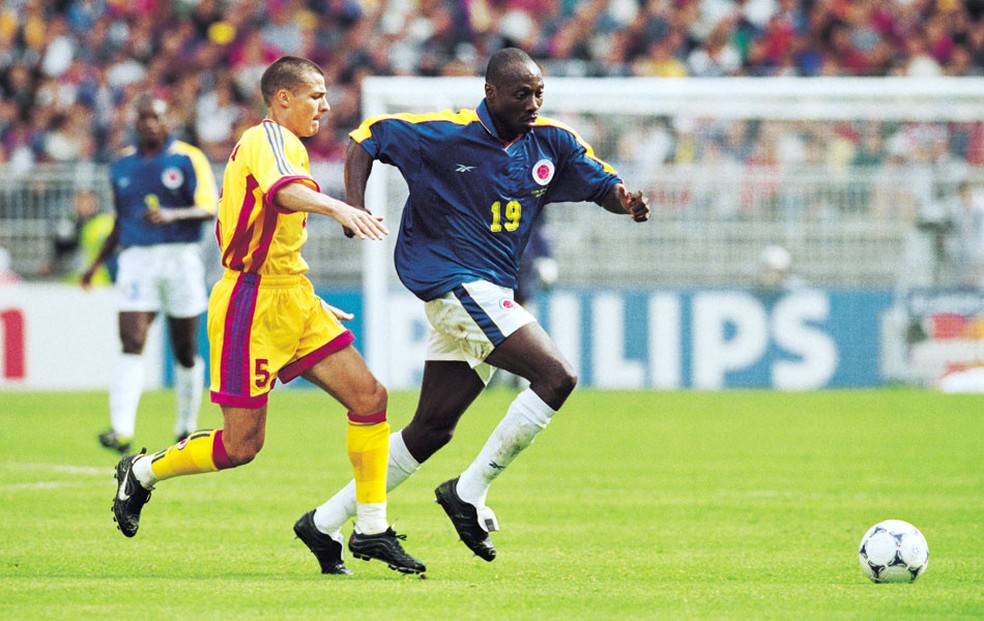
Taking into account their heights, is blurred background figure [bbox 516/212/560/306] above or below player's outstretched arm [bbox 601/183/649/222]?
below

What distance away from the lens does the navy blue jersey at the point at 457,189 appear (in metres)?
7.57

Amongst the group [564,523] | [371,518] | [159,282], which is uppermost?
[159,282]

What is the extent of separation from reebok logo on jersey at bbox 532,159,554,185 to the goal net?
12.2m

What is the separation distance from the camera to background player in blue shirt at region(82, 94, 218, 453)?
12.7 m

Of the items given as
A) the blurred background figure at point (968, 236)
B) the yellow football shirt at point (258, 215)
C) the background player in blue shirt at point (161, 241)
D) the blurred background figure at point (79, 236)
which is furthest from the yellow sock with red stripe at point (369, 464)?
the blurred background figure at point (968, 236)

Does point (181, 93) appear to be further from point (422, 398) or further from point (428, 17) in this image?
point (422, 398)

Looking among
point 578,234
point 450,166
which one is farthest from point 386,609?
point 578,234

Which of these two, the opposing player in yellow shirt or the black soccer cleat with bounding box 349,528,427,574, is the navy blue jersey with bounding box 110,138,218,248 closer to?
the opposing player in yellow shirt

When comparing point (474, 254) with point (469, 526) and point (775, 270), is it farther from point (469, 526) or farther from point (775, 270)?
point (775, 270)

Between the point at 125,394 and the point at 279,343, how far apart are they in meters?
5.65

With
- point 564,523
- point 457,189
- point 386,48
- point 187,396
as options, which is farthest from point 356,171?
point 386,48

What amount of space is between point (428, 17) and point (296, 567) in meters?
18.2

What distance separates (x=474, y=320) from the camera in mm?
7348

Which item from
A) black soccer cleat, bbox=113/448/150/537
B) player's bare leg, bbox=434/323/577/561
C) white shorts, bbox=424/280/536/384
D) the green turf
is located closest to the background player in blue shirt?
the green turf
